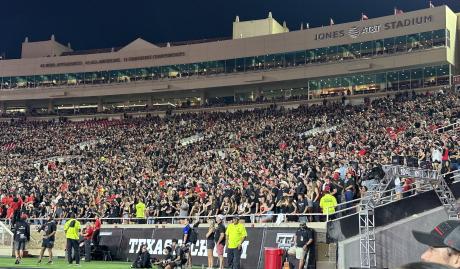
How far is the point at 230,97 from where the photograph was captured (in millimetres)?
Answer: 61844

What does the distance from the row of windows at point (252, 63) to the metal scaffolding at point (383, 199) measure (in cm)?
3417

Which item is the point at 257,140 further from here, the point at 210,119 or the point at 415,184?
the point at 415,184

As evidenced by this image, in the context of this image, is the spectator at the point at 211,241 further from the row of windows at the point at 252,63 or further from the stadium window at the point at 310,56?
the stadium window at the point at 310,56

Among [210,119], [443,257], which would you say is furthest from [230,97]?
[443,257]

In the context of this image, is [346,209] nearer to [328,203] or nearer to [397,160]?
[328,203]

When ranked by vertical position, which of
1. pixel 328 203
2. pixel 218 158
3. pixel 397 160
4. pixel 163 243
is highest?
pixel 218 158

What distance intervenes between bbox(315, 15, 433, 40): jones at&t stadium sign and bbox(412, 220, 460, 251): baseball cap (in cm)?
4993

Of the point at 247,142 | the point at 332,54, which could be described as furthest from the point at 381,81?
the point at 247,142

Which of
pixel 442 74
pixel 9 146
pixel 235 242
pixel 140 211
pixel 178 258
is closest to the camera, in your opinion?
pixel 178 258

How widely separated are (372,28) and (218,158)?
24247 mm

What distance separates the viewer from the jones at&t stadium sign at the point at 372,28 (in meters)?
49.4

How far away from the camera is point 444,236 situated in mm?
2395

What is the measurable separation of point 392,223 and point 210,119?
123 ft

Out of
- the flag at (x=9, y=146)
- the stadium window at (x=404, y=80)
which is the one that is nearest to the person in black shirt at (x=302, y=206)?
the stadium window at (x=404, y=80)
